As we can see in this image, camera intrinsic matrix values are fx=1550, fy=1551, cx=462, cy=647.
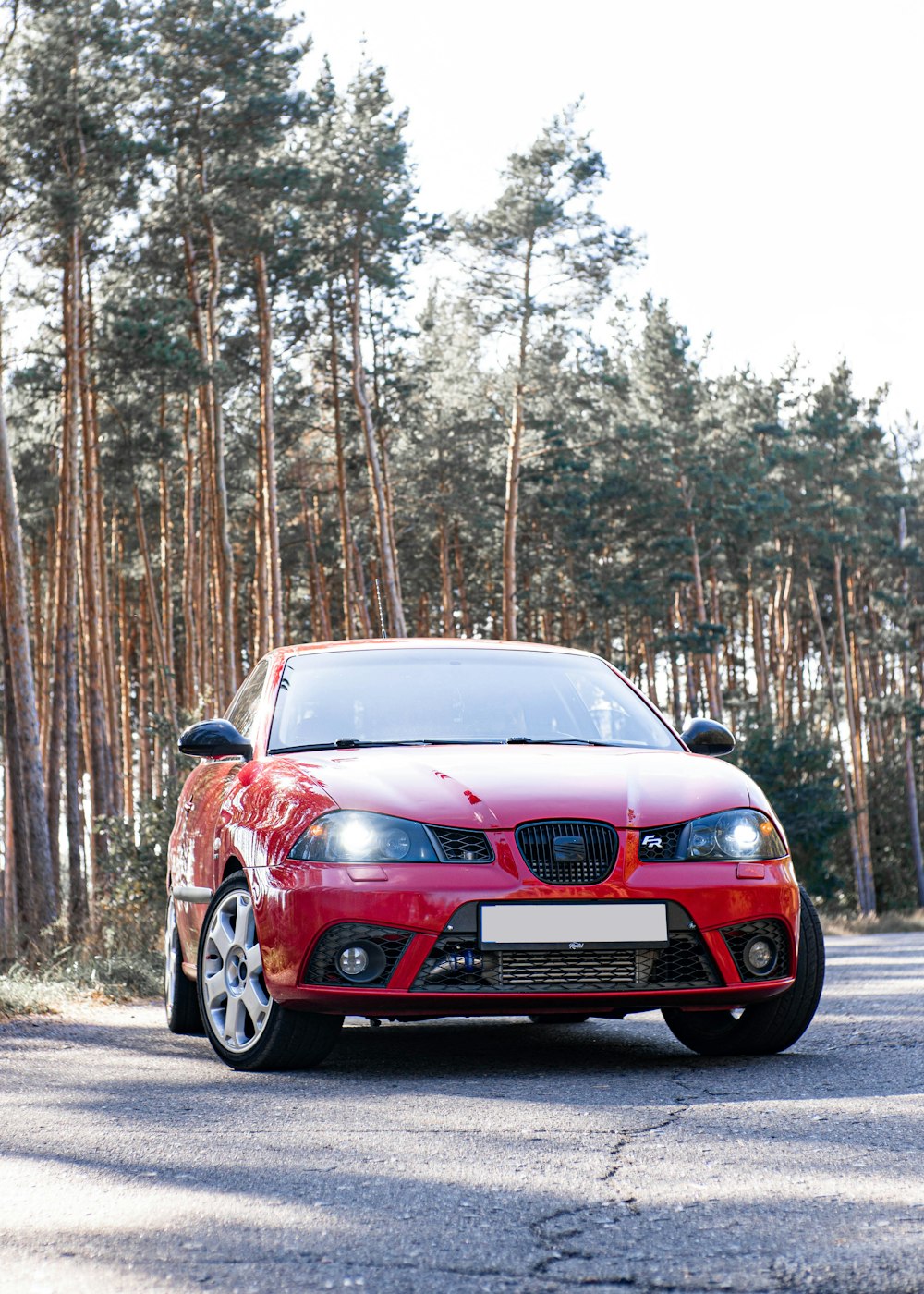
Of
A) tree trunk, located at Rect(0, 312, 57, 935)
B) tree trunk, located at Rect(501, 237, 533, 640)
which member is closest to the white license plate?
tree trunk, located at Rect(0, 312, 57, 935)

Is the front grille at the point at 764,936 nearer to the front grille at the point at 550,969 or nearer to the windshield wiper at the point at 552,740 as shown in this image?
the front grille at the point at 550,969

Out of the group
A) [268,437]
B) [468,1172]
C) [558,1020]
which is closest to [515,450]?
[268,437]

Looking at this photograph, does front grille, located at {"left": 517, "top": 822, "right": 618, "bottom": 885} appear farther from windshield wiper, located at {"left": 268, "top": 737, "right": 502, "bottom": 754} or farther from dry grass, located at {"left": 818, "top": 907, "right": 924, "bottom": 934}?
dry grass, located at {"left": 818, "top": 907, "right": 924, "bottom": 934}

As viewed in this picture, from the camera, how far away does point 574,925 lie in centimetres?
543

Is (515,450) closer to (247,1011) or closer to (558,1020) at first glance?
(558,1020)

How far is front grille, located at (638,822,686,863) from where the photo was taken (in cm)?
559

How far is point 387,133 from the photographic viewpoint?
33.8 m

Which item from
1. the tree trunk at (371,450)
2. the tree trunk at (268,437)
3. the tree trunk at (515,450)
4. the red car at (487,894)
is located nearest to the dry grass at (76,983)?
the red car at (487,894)

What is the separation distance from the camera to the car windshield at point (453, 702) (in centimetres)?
655

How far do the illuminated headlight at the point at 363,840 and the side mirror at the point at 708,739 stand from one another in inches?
71.1

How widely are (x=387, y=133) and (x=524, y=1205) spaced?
32803 millimetres

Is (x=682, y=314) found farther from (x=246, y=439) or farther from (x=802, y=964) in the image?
(x=802, y=964)

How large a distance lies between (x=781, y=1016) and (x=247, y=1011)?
2.05 m

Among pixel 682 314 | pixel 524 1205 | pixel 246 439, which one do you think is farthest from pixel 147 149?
pixel 682 314
